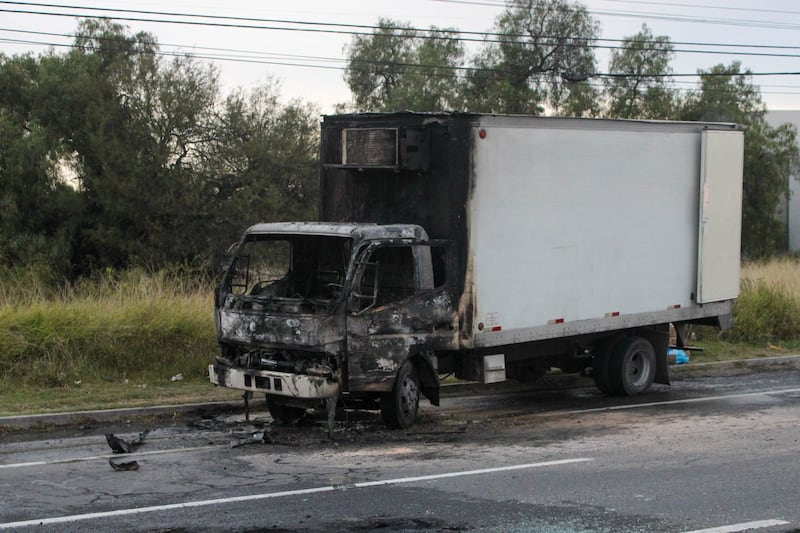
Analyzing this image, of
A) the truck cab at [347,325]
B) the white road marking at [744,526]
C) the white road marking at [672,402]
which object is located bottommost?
the white road marking at [672,402]

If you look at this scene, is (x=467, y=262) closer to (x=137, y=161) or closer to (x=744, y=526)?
(x=744, y=526)

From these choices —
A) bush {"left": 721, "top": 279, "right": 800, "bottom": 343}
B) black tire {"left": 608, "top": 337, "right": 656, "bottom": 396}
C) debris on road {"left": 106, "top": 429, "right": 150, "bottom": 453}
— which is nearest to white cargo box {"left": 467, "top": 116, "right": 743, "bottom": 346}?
black tire {"left": 608, "top": 337, "right": 656, "bottom": 396}

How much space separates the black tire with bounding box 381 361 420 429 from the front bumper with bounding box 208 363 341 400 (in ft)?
2.28

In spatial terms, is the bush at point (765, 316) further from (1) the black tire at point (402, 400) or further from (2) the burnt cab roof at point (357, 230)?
(2) the burnt cab roof at point (357, 230)

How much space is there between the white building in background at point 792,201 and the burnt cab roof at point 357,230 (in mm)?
48044

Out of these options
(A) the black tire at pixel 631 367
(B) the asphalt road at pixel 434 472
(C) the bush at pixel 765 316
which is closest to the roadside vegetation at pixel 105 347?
(B) the asphalt road at pixel 434 472

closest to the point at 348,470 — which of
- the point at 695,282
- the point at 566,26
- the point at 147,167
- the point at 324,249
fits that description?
the point at 324,249

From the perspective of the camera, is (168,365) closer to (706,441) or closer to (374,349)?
(374,349)

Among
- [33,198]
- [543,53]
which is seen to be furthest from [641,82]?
[33,198]

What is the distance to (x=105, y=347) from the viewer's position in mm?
13719

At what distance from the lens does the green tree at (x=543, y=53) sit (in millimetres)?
46500

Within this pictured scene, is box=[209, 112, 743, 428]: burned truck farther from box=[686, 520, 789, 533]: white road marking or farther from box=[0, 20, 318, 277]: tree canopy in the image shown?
box=[0, 20, 318, 277]: tree canopy

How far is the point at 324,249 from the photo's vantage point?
1176 cm

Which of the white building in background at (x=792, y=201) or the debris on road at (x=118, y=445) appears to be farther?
the white building in background at (x=792, y=201)
